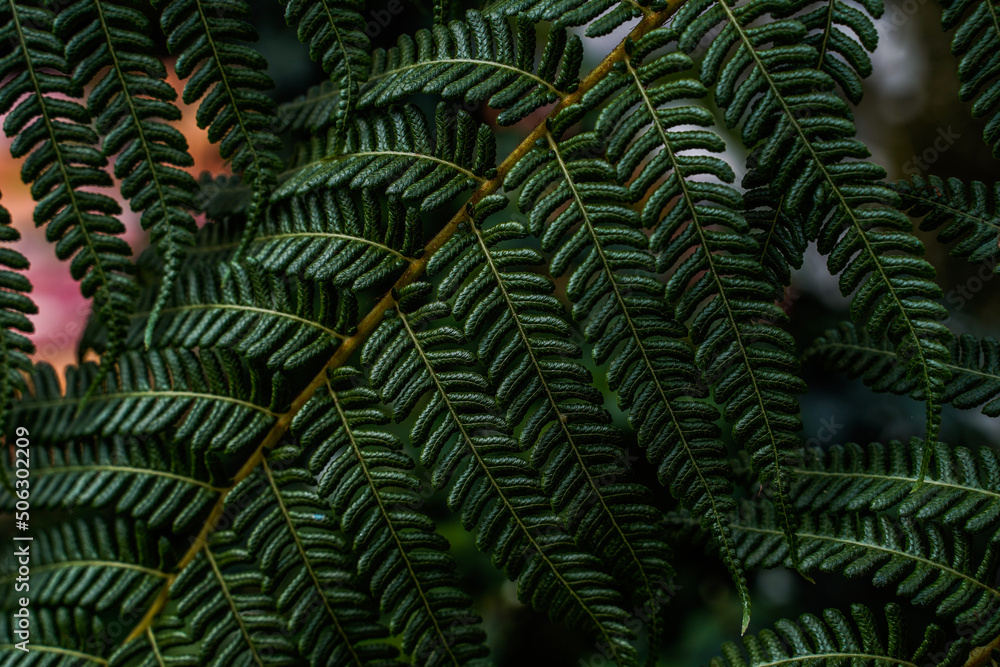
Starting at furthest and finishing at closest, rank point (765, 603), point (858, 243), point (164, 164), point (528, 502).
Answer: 1. point (765, 603)
2. point (164, 164)
3. point (528, 502)
4. point (858, 243)

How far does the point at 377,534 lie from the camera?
3.16 ft

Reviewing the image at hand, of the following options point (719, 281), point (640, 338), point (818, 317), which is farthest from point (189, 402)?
point (818, 317)

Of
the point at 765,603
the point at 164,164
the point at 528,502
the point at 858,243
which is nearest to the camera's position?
the point at 858,243

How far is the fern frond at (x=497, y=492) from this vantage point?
904 millimetres

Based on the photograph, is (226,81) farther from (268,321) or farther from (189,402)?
(189,402)

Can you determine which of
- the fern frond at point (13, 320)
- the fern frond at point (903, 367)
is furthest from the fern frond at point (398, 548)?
the fern frond at point (903, 367)

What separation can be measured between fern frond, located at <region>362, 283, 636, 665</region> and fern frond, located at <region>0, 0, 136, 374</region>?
465 mm

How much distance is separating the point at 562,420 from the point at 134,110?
82 cm

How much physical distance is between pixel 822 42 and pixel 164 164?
1026 mm

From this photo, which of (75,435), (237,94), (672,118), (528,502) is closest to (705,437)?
(528,502)

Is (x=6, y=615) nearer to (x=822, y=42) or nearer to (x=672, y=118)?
(x=672, y=118)

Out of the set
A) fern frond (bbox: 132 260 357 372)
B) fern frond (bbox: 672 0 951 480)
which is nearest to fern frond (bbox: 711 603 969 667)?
fern frond (bbox: 672 0 951 480)

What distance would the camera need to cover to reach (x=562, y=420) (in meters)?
0.89

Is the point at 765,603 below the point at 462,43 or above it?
below
